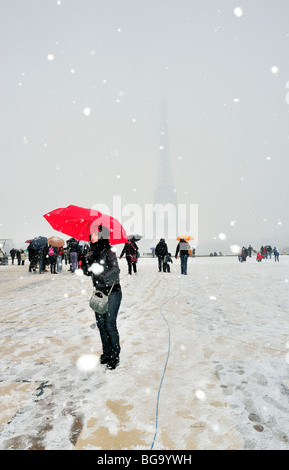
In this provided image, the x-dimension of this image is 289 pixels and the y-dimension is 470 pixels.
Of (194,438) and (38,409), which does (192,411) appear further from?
(38,409)

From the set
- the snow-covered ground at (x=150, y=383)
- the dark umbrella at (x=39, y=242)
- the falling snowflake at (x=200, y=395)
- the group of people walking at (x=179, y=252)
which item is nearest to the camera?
the snow-covered ground at (x=150, y=383)

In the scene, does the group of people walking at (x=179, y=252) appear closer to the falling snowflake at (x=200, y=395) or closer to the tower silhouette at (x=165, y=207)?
the falling snowflake at (x=200, y=395)

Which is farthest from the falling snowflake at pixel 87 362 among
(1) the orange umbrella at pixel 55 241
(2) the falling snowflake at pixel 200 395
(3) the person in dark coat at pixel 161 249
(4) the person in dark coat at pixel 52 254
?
(4) the person in dark coat at pixel 52 254

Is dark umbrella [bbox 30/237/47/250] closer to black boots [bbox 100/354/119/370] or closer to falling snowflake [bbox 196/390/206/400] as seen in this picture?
black boots [bbox 100/354/119/370]

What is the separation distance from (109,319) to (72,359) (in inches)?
34.7

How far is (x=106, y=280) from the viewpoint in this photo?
12.3ft

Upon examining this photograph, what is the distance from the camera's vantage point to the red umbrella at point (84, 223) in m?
3.93

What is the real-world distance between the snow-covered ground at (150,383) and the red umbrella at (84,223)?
1699mm

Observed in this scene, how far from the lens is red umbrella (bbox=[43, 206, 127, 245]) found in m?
3.93

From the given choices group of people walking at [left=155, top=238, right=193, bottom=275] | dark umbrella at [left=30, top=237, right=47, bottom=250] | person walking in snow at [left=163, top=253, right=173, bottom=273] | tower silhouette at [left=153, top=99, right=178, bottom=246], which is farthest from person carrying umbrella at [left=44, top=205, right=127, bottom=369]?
tower silhouette at [left=153, top=99, right=178, bottom=246]

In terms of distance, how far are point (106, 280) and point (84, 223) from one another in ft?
3.89

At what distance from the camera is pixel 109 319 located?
379cm

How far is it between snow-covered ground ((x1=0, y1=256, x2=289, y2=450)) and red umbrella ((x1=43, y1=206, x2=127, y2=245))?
1699 mm
